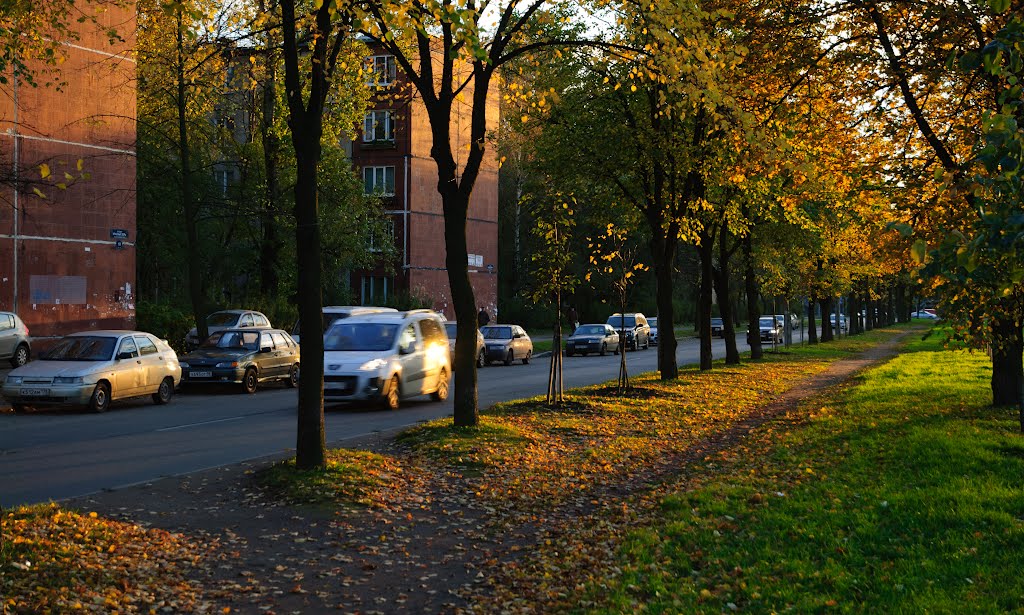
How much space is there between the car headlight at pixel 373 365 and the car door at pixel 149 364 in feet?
15.1

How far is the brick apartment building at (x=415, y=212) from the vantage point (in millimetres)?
55812

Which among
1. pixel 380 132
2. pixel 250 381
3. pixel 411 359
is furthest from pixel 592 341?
pixel 411 359

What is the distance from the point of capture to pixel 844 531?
320 inches

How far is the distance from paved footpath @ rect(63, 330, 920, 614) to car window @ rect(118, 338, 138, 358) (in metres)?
9.66

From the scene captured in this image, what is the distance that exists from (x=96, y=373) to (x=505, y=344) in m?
20.8

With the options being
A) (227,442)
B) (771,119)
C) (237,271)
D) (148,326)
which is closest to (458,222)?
(227,442)

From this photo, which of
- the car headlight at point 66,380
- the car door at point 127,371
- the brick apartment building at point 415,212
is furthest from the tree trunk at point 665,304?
the brick apartment building at point 415,212

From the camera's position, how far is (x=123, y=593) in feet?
20.4

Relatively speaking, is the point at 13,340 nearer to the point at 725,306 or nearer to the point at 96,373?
the point at 96,373

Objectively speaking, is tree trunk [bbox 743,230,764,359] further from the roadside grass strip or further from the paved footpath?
the roadside grass strip

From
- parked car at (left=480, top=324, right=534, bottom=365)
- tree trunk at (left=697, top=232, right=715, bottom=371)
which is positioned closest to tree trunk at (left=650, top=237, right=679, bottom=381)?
tree trunk at (left=697, top=232, right=715, bottom=371)

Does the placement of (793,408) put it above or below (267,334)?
below

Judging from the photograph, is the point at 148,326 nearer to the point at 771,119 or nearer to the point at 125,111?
the point at 125,111

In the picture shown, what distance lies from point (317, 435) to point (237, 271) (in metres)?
47.7
